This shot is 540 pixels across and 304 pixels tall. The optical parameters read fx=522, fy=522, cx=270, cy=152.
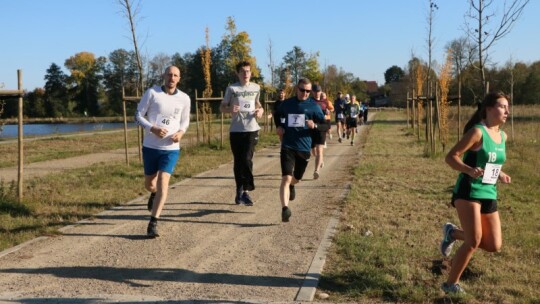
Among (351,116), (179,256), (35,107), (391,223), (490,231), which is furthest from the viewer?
(35,107)

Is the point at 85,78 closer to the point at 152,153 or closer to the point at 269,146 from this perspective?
the point at 269,146

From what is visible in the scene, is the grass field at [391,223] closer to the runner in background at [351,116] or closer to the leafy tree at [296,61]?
the runner in background at [351,116]

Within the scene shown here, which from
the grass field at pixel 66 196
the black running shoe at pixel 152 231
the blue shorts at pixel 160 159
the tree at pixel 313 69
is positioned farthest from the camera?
the tree at pixel 313 69

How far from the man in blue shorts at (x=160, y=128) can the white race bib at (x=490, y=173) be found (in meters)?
3.78

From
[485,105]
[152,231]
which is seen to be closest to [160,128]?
[152,231]

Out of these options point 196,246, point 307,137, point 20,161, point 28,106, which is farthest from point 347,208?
point 28,106

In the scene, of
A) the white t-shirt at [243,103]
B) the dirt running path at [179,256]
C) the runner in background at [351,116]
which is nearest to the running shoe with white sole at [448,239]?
the dirt running path at [179,256]

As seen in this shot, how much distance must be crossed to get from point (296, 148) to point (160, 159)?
6.30ft

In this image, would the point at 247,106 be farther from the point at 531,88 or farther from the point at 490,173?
the point at 531,88

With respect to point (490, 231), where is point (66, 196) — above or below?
below

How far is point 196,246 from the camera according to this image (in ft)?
20.2

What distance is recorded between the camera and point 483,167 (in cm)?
441

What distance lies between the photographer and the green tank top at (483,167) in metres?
4.39

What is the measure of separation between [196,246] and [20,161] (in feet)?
13.0
